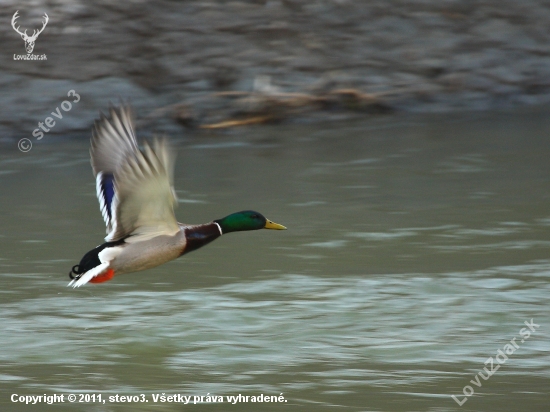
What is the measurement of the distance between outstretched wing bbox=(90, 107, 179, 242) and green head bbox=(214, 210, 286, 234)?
45 centimetres

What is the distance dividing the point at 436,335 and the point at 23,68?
728cm

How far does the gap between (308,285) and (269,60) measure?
19.6ft

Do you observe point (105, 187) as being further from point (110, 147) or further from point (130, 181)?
point (130, 181)

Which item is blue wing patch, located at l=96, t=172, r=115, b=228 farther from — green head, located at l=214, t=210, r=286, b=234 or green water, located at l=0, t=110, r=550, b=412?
green water, located at l=0, t=110, r=550, b=412

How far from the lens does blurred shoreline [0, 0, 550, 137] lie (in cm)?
1223

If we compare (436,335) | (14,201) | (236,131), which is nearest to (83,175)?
(14,201)

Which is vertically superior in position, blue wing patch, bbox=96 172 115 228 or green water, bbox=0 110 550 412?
blue wing patch, bbox=96 172 115 228

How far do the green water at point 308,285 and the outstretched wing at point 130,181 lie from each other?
2.19 ft

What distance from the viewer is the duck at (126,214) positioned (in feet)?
18.3

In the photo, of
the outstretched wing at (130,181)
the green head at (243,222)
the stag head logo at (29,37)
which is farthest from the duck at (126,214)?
the stag head logo at (29,37)

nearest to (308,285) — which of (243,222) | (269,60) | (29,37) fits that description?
(243,222)

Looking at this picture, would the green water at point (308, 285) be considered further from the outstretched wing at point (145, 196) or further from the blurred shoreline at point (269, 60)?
the blurred shoreline at point (269, 60)

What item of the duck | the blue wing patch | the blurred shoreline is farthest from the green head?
the blurred shoreline

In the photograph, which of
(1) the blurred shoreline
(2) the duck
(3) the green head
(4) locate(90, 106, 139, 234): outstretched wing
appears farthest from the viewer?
(1) the blurred shoreline
